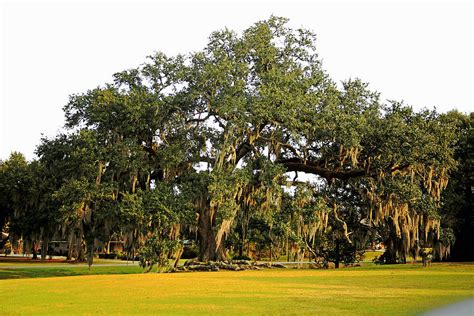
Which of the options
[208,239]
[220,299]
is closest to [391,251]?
[208,239]

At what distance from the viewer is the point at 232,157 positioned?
35.6 m

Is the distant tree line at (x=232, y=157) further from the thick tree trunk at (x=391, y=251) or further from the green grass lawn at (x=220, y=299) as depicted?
the green grass lawn at (x=220, y=299)

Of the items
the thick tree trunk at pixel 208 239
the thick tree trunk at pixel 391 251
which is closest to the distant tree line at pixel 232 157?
the thick tree trunk at pixel 208 239

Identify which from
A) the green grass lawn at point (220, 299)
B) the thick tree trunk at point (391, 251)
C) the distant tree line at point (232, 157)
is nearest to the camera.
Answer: the green grass lawn at point (220, 299)

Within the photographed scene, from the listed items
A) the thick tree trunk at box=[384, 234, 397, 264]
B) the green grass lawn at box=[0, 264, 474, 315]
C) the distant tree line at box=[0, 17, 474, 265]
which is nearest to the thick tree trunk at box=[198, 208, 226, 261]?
the distant tree line at box=[0, 17, 474, 265]

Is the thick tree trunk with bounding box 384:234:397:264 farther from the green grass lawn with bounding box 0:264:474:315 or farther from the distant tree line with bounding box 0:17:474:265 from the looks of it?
the green grass lawn with bounding box 0:264:474:315

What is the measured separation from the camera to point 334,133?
112ft

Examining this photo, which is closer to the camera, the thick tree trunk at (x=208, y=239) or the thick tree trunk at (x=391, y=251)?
the thick tree trunk at (x=208, y=239)

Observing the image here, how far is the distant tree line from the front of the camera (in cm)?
3272

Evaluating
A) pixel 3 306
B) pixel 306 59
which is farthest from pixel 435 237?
pixel 3 306

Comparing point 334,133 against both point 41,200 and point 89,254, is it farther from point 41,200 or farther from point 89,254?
point 41,200

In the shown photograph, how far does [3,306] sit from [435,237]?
124ft

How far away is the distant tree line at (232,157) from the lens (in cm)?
3272

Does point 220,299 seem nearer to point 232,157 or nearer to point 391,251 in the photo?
point 232,157
